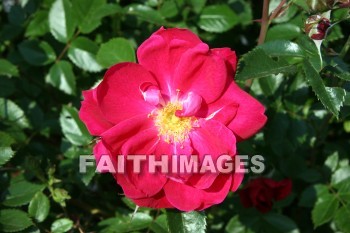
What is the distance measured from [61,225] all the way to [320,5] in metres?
1.06

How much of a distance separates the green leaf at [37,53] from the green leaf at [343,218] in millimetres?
1186

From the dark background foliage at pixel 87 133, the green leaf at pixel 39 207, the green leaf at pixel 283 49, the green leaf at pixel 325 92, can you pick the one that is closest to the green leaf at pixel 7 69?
the dark background foliage at pixel 87 133

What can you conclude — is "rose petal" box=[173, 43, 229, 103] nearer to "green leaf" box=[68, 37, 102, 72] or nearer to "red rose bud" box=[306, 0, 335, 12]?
"red rose bud" box=[306, 0, 335, 12]

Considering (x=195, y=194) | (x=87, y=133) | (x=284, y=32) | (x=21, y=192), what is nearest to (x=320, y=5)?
(x=195, y=194)

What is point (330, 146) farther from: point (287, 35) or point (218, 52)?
point (218, 52)

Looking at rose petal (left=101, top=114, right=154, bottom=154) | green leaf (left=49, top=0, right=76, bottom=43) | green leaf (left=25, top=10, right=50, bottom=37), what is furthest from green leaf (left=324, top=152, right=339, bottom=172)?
green leaf (left=25, top=10, right=50, bottom=37)

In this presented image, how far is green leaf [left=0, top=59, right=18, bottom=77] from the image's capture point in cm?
210

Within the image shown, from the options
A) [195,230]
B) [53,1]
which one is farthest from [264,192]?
[53,1]

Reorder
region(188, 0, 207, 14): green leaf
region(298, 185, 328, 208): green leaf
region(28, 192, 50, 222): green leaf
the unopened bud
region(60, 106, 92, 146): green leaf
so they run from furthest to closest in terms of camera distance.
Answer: region(188, 0, 207, 14): green leaf
region(298, 185, 328, 208): green leaf
region(60, 106, 92, 146): green leaf
region(28, 192, 50, 222): green leaf
the unopened bud

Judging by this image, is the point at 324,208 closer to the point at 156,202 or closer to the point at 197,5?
the point at 156,202

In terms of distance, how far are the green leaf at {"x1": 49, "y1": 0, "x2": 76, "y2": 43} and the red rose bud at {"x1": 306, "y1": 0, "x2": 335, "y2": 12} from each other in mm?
991

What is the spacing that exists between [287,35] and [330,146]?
553mm

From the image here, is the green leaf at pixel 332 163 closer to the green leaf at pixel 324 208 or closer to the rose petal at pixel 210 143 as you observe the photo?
the green leaf at pixel 324 208

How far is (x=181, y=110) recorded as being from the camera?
1.57 m
